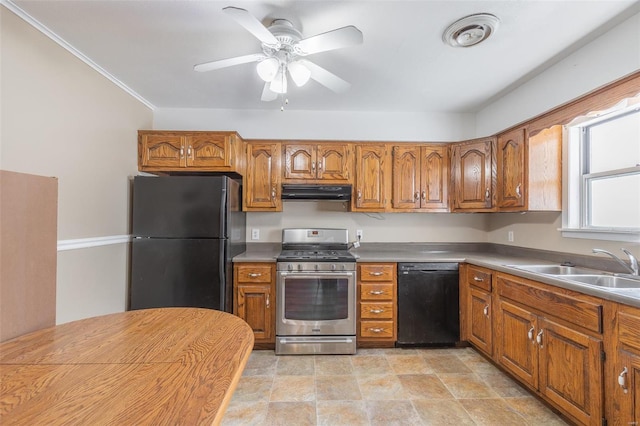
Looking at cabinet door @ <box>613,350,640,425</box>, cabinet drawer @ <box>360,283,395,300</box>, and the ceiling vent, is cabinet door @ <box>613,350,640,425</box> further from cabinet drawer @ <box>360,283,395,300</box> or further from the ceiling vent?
the ceiling vent

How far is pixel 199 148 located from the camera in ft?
8.87

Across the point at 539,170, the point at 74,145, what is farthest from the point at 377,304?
the point at 74,145

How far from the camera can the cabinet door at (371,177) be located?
3.03 meters

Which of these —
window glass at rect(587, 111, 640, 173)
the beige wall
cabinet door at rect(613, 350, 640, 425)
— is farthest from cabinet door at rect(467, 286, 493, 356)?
the beige wall

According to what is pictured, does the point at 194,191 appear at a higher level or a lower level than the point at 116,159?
lower

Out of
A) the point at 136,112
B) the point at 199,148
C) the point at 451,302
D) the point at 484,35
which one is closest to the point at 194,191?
the point at 199,148

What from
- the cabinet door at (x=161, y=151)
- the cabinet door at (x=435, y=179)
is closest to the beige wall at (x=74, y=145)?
the cabinet door at (x=161, y=151)

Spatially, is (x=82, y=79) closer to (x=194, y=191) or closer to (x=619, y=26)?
(x=194, y=191)

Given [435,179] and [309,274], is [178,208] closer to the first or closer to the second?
[309,274]

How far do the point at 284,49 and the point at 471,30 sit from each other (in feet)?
3.83

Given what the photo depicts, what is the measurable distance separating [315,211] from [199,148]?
1397 millimetres

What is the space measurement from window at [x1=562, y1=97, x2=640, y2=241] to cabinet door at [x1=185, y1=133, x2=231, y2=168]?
299cm

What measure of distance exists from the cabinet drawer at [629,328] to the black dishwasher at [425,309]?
135 centimetres

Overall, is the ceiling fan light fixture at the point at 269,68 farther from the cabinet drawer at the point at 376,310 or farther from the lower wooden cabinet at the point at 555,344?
the lower wooden cabinet at the point at 555,344
